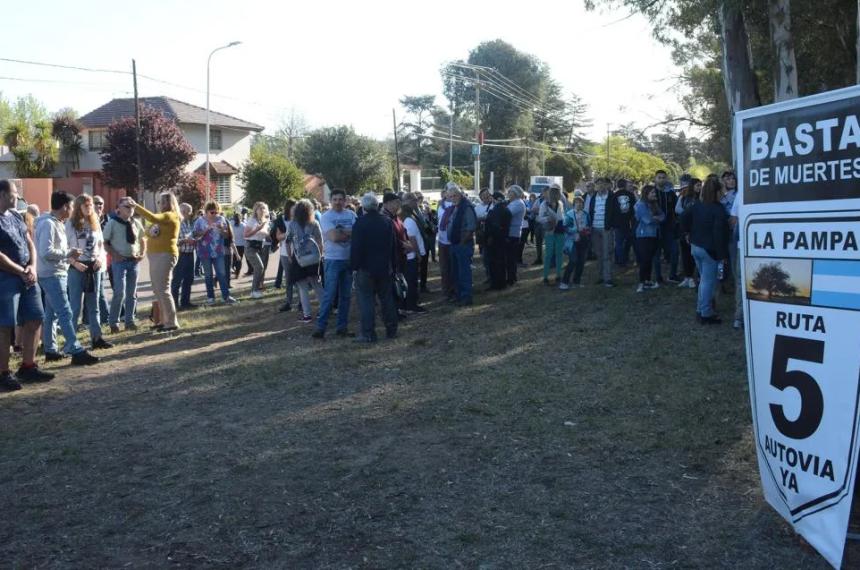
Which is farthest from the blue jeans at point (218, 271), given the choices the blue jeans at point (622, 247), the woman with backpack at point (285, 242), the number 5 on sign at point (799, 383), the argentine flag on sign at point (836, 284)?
the argentine flag on sign at point (836, 284)

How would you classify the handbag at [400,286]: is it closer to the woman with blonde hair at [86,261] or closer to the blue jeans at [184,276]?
the woman with blonde hair at [86,261]

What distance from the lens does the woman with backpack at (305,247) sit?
36.7ft

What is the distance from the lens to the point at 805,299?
156 inches

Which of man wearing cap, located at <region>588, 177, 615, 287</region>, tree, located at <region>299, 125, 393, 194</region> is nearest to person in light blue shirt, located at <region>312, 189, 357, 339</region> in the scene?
man wearing cap, located at <region>588, 177, 615, 287</region>

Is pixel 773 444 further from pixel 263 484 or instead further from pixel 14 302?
pixel 14 302

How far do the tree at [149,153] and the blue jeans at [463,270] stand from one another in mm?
36680

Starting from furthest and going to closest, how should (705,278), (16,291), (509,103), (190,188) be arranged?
(509,103) → (190,188) → (705,278) → (16,291)

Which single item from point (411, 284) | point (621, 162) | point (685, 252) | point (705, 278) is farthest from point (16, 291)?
point (621, 162)

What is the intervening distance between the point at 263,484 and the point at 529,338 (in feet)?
17.9

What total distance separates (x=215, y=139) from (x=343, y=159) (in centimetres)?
924

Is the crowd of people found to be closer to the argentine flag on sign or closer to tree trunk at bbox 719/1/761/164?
tree trunk at bbox 719/1/761/164

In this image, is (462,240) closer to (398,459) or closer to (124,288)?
(124,288)

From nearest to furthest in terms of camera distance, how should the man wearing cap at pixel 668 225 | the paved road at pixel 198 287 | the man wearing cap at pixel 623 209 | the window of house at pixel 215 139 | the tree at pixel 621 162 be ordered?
the man wearing cap at pixel 623 209, the man wearing cap at pixel 668 225, the paved road at pixel 198 287, the window of house at pixel 215 139, the tree at pixel 621 162

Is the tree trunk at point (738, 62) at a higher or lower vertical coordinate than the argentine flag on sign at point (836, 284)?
higher
